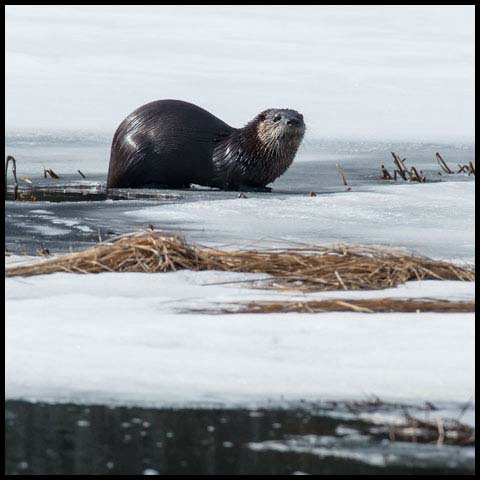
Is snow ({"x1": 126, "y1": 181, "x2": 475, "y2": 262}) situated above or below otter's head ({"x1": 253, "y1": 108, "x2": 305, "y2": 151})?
below

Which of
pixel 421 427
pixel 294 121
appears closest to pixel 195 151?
pixel 294 121

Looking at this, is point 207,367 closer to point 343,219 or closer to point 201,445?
point 201,445

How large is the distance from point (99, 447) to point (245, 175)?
7414mm

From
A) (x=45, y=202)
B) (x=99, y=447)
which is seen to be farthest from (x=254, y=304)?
(x=45, y=202)

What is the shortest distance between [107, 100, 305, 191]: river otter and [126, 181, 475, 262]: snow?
94 cm

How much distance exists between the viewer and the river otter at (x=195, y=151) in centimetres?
1034

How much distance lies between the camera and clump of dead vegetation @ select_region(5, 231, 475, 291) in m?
5.37

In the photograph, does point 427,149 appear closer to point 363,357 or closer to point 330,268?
point 330,268

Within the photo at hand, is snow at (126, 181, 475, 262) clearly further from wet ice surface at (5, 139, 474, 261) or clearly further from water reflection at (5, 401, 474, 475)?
water reflection at (5, 401, 474, 475)

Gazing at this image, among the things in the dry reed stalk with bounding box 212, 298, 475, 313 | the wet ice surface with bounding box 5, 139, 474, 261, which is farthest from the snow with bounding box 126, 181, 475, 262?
the dry reed stalk with bounding box 212, 298, 475, 313

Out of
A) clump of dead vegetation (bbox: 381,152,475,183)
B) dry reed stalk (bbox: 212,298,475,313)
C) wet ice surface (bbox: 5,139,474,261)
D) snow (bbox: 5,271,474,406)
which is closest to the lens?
snow (bbox: 5,271,474,406)

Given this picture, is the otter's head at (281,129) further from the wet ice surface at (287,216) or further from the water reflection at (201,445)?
the water reflection at (201,445)

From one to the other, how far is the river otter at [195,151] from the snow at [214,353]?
547 cm

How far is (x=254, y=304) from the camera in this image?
15.3 ft
